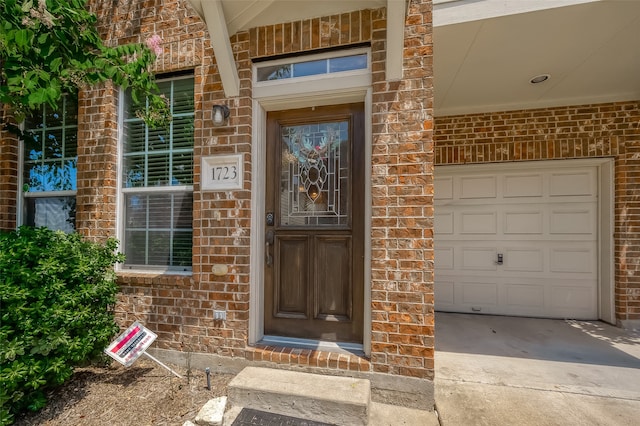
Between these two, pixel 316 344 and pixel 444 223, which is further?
pixel 444 223

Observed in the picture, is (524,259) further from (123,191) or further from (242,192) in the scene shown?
(123,191)

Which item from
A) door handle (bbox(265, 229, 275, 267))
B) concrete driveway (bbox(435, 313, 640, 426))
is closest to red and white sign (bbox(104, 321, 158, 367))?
door handle (bbox(265, 229, 275, 267))

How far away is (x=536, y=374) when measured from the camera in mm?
2582

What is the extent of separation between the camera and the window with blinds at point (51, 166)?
10.5ft

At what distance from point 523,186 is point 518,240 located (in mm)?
816

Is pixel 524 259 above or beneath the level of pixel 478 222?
beneath

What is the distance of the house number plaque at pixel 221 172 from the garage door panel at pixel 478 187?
3.51 metres

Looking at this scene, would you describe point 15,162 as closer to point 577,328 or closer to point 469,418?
point 469,418

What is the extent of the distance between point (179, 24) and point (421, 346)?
3678 mm

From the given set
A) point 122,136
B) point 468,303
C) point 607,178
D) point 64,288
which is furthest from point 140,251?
point 607,178

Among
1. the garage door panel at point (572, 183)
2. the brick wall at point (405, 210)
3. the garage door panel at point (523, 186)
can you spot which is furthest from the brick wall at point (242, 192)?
the garage door panel at point (572, 183)

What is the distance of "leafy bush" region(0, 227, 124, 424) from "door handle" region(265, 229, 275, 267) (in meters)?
1.46

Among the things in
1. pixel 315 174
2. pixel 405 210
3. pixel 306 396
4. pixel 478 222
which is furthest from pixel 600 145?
pixel 306 396

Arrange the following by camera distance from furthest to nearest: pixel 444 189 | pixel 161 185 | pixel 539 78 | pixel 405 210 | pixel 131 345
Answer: pixel 444 189 → pixel 539 78 → pixel 161 185 → pixel 131 345 → pixel 405 210
